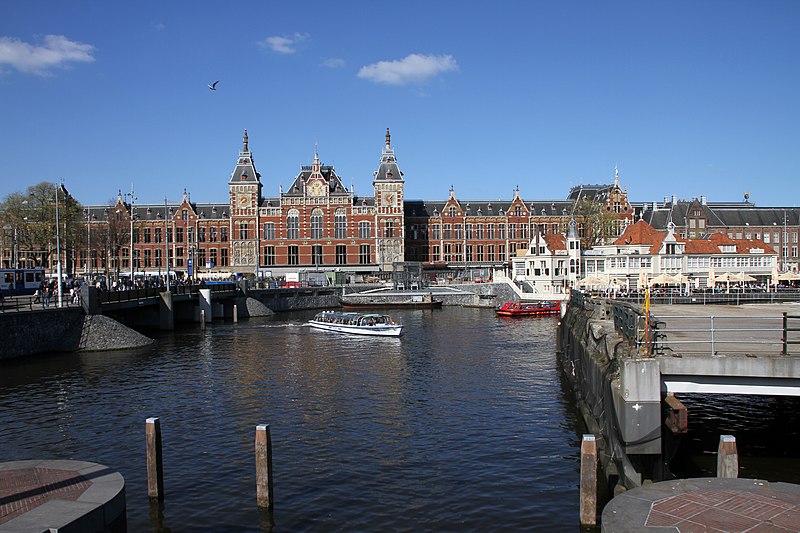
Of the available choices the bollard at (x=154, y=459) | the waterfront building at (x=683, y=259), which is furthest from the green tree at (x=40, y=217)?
the bollard at (x=154, y=459)

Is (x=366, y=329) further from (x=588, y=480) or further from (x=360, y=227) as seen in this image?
(x=360, y=227)

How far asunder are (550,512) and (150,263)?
11774 centimetres

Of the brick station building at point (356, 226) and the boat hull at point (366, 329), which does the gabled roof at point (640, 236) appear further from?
the boat hull at point (366, 329)

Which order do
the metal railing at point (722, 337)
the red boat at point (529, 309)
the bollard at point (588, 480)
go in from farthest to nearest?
the red boat at point (529, 309) < the metal railing at point (722, 337) < the bollard at point (588, 480)

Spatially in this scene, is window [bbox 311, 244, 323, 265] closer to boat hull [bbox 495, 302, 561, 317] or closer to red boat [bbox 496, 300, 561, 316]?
red boat [bbox 496, 300, 561, 316]

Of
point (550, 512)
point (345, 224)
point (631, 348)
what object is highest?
point (345, 224)

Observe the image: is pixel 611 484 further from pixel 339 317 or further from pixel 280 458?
pixel 339 317

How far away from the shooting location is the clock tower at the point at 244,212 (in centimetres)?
12044

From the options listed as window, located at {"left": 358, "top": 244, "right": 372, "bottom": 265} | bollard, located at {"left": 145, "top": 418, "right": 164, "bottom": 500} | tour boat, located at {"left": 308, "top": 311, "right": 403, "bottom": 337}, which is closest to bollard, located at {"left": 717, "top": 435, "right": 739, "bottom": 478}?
bollard, located at {"left": 145, "top": 418, "right": 164, "bottom": 500}

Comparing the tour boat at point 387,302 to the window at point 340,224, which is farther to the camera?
the window at point 340,224

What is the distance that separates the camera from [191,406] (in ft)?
108

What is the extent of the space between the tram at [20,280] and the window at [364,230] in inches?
2262

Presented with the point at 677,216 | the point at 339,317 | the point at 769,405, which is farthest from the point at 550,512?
the point at 677,216

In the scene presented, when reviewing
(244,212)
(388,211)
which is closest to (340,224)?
(388,211)
